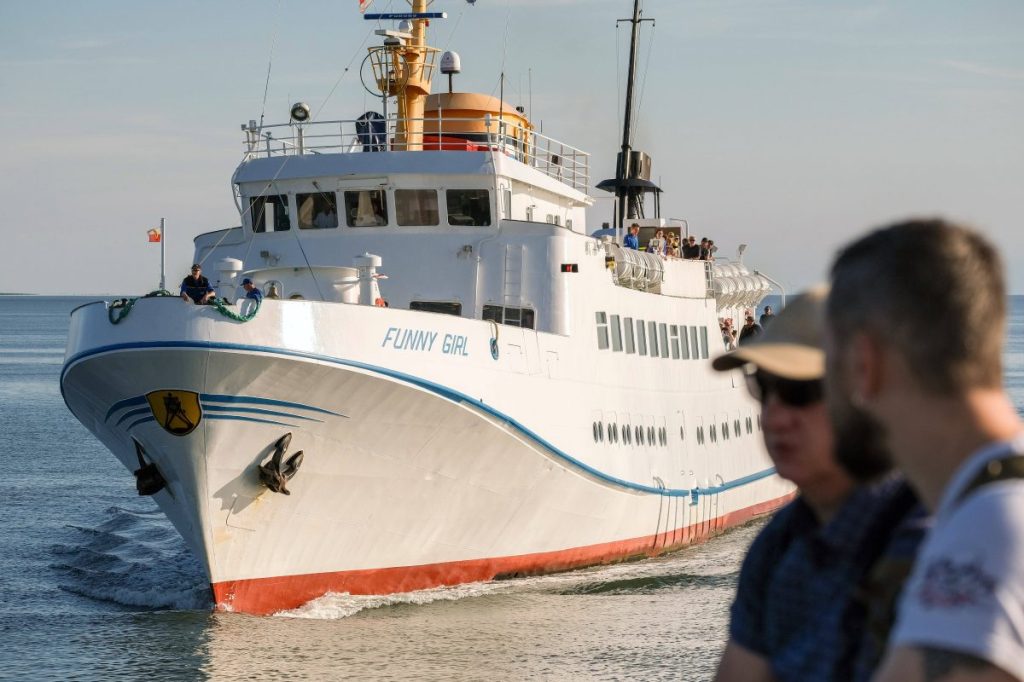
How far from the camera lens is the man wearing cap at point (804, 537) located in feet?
9.48

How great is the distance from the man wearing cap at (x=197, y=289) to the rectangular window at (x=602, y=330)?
246 inches

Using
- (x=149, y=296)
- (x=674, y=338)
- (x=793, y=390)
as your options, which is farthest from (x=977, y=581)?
(x=674, y=338)

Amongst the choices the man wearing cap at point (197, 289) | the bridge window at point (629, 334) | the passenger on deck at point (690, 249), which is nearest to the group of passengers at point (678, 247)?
the passenger on deck at point (690, 249)

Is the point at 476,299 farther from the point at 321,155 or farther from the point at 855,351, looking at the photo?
the point at 855,351

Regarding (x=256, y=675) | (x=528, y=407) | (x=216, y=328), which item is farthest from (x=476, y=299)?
(x=256, y=675)

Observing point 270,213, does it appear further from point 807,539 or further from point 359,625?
point 807,539

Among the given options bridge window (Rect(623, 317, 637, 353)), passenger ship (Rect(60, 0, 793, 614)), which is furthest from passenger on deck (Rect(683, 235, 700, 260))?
bridge window (Rect(623, 317, 637, 353))

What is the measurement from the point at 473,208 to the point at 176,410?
600 cm

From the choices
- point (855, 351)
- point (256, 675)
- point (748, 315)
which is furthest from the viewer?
point (748, 315)

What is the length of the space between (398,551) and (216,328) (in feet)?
12.6

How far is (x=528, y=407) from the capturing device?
17234 millimetres

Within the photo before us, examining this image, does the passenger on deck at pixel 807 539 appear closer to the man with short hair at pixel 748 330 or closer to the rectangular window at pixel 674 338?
the rectangular window at pixel 674 338

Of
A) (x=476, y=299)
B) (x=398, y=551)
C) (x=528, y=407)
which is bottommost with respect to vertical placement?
(x=398, y=551)

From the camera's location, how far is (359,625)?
15.7m
